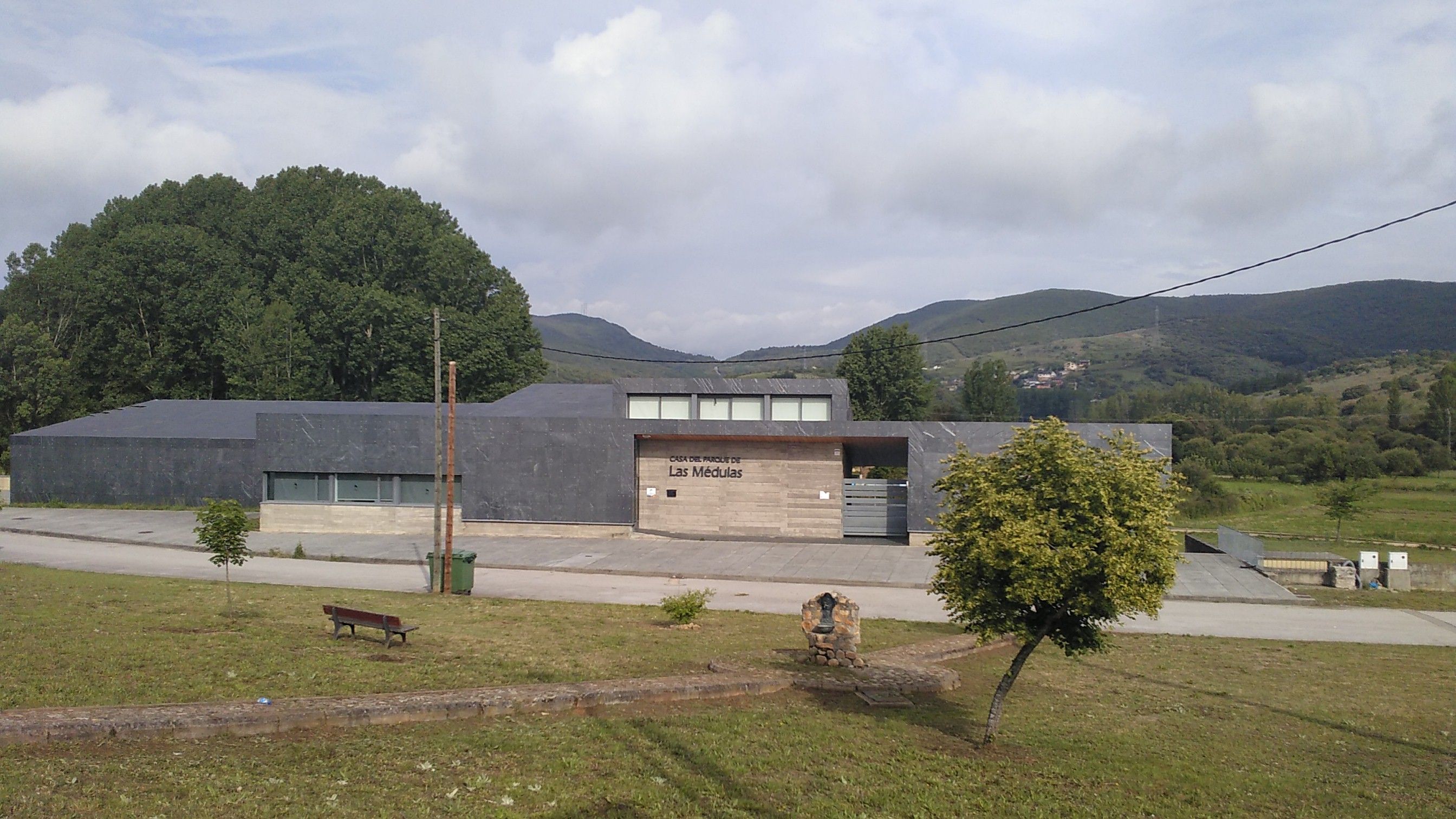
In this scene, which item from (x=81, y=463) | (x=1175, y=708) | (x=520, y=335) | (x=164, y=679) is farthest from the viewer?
(x=520, y=335)

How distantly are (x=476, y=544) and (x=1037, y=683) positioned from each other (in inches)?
900

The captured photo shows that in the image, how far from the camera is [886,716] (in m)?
12.1

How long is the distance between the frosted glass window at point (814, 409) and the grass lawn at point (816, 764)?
2205cm

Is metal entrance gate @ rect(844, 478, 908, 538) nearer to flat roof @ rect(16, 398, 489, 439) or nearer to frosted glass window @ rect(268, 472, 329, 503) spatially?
flat roof @ rect(16, 398, 489, 439)

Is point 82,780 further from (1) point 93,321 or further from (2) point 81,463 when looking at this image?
(1) point 93,321

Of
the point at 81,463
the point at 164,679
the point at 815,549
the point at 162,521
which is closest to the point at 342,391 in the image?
the point at 81,463

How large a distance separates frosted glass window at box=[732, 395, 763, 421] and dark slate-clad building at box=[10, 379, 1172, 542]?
47 mm

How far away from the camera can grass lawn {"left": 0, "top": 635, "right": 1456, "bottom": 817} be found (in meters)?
8.07

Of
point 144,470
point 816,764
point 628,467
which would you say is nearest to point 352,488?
point 628,467

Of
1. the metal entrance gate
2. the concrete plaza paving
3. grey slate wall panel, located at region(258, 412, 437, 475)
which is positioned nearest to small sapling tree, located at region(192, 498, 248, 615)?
the concrete plaza paving

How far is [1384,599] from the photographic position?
25.8m

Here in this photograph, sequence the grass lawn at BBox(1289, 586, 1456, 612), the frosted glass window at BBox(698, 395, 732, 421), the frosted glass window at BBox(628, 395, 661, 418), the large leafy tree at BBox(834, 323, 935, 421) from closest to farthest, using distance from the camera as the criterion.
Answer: the grass lawn at BBox(1289, 586, 1456, 612)
the frosted glass window at BBox(698, 395, 732, 421)
the frosted glass window at BBox(628, 395, 661, 418)
the large leafy tree at BBox(834, 323, 935, 421)

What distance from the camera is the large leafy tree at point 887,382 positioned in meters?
83.6

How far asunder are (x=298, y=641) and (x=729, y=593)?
478 inches
